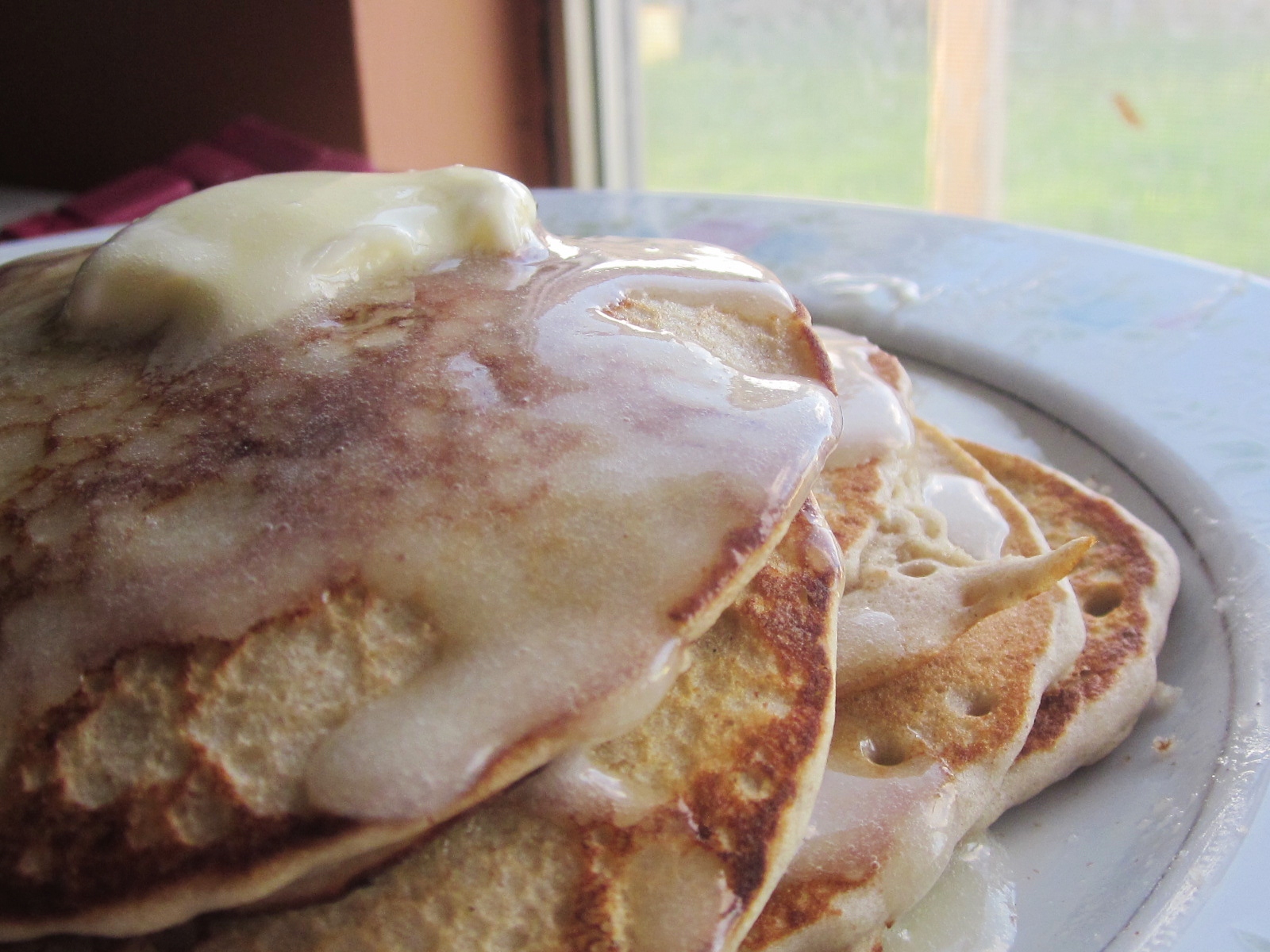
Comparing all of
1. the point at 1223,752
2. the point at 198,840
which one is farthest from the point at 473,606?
the point at 1223,752

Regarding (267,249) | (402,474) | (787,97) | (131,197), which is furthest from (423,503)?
(787,97)

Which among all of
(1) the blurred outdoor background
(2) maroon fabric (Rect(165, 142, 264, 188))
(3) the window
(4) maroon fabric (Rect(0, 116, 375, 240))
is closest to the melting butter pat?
(4) maroon fabric (Rect(0, 116, 375, 240))

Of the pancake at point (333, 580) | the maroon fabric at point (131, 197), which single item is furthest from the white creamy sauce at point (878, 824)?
the maroon fabric at point (131, 197)

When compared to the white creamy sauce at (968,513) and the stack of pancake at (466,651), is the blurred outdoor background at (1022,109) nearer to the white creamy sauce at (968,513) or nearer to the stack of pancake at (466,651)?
the white creamy sauce at (968,513)

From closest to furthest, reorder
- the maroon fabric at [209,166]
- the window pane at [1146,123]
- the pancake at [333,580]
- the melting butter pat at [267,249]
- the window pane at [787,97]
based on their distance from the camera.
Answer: the pancake at [333,580], the melting butter pat at [267,249], the maroon fabric at [209,166], the window pane at [1146,123], the window pane at [787,97]

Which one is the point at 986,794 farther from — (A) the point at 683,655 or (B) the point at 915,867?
(A) the point at 683,655

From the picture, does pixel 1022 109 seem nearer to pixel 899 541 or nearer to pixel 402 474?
pixel 899 541
